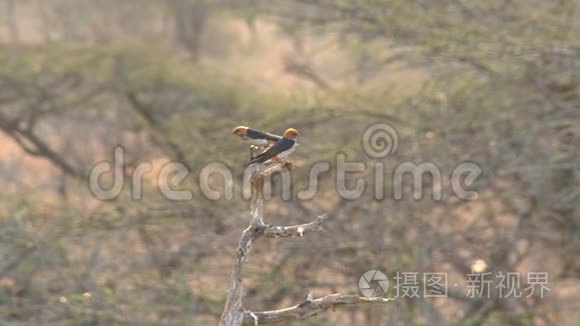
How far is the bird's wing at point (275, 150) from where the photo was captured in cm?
168

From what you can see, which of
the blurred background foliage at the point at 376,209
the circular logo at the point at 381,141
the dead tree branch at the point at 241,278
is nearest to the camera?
the dead tree branch at the point at 241,278

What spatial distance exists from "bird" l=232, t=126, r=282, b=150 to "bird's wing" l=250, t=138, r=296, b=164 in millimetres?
12

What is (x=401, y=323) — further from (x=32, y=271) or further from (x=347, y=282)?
(x=32, y=271)

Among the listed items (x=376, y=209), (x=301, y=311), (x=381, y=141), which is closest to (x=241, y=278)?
(x=301, y=311)

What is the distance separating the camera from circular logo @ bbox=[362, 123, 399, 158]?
4754 mm

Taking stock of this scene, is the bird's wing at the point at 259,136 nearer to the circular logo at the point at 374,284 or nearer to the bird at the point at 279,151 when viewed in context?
the bird at the point at 279,151

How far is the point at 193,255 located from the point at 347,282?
77 cm

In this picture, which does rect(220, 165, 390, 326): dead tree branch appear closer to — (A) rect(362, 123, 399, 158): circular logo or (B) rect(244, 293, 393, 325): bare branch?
(B) rect(244, 293, 393, 325): bare branch

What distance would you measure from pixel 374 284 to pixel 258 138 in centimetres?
279

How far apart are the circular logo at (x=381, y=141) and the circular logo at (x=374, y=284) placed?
0.62m

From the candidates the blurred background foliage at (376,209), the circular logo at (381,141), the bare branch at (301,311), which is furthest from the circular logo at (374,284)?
the bare branch at (301,311)

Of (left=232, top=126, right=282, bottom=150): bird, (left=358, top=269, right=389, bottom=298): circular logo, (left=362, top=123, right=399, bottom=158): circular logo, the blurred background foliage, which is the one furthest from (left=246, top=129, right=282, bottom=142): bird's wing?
(left=362, top=123, right=399, bottom=158): circular logo

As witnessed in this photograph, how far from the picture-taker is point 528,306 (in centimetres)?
531

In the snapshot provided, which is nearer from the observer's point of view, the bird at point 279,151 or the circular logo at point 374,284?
the bird at point 279,151
